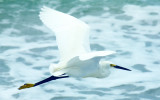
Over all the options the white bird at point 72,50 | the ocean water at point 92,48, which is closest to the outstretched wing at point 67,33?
the white bird at point 72,50

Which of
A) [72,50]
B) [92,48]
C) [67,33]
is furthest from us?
[92,48]

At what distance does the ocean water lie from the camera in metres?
7.19

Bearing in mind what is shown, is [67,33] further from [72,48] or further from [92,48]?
[92,48]

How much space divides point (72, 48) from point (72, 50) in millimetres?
35

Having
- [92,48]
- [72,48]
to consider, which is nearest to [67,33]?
[72,48]

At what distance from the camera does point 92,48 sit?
28.1 feet

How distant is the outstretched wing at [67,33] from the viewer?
650cm

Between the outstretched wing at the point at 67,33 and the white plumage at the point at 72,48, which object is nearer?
the white plumage at the point at 72,48

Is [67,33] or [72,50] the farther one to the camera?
[67,33]

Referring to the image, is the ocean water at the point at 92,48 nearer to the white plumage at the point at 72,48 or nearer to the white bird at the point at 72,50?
the white bird at the point at 72,50

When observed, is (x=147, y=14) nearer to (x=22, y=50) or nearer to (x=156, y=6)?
(x=156, y=6)

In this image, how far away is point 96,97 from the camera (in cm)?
704

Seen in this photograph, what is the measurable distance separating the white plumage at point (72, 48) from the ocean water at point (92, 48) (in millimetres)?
821

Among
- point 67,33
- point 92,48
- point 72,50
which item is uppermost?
point 92,48
